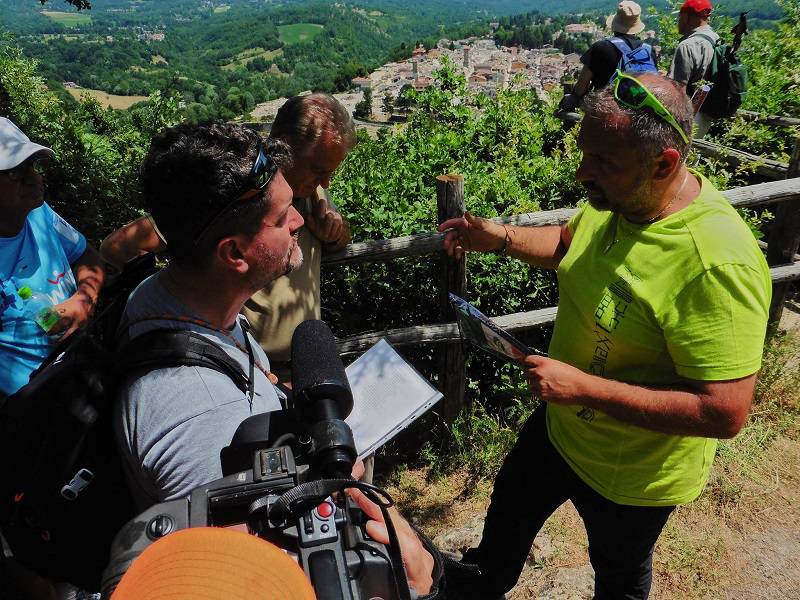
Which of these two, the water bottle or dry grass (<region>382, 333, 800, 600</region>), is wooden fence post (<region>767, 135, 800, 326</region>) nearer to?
dry grass (<region>382, 333, 800, 600</region>)

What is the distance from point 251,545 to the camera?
66 cm

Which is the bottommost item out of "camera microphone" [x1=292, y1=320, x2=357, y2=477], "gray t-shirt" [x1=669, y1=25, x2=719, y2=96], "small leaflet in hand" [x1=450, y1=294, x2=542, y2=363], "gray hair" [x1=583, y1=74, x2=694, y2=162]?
"small leaflet in hand" [x1=450, y1=294, x2=542, y2=363]

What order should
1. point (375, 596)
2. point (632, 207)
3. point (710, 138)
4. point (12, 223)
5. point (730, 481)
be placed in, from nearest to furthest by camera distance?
1. point (375, 596)
2. point (632, 207)
3. point (12, 223)
4. point (730, 481)
5. point (710, 138)

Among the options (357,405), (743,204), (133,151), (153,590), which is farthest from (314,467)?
(133,151)

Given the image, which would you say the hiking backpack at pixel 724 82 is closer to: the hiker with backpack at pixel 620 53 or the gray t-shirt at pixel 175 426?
the hiker with backpack at pixel 620 53

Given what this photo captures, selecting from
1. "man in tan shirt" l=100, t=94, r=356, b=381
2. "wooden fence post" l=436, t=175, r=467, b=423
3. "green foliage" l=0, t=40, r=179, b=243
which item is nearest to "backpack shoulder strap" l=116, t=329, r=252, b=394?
"man in tan shirt" l=100, t=94, r=356, b=381

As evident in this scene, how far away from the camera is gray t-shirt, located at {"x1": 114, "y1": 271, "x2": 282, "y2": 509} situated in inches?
42.2

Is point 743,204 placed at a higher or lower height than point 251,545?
lower

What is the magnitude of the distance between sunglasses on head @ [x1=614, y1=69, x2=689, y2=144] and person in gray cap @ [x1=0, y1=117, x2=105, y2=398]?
2.14m

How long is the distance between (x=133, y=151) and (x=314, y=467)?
13.1 feet

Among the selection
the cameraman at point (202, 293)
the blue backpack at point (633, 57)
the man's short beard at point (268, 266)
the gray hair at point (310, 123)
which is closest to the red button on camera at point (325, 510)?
the cameraman at point (202, 293)

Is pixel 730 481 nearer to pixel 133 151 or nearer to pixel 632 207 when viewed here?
pixel 632 207

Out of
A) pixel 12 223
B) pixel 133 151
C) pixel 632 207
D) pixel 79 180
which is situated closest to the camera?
pixel 632 207

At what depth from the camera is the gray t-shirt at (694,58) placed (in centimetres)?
530
